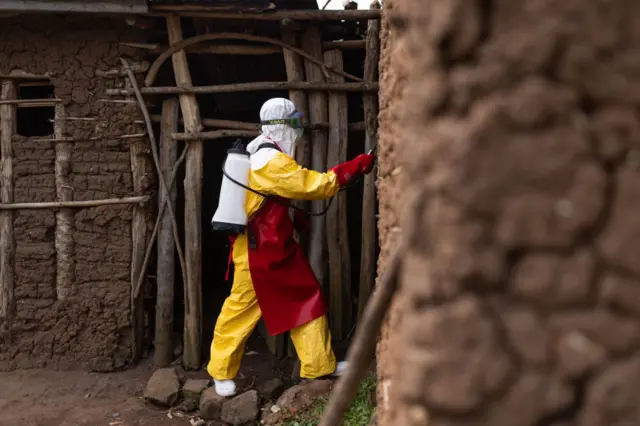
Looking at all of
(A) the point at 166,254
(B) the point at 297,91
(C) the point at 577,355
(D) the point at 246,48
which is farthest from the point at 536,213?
(A) the point at 166,254

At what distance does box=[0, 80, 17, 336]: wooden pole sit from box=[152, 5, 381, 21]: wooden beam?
1373 mm

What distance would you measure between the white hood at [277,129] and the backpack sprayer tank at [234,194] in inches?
4.8

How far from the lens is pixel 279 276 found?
4.02m

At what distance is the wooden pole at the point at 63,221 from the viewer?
178 inches

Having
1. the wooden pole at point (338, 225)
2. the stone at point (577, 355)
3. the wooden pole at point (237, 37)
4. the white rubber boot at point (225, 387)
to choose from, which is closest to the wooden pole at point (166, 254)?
the wooden pole at point (237, 37)

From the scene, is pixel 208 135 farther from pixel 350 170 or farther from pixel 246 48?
pixel 350 170

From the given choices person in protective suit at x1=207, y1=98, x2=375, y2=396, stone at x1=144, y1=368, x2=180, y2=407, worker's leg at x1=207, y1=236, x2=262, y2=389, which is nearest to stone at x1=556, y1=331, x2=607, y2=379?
person in protective suit at x1=207, y1=98, x2=375, y2=396

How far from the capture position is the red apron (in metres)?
3.99

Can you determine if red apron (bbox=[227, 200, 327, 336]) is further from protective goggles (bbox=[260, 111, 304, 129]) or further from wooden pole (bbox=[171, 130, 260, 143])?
wooden pole (bbox=[171, 130, 260, 143])

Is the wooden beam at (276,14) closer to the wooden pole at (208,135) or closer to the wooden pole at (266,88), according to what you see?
the wooden pole at (266,88)

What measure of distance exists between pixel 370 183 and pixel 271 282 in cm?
104

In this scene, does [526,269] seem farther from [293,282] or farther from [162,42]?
[162,42]

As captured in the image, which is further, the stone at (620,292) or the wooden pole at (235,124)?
the wooden pole at (235,124)

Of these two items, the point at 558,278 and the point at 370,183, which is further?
the point at 370,183
